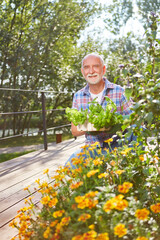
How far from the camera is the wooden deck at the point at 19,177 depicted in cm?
182

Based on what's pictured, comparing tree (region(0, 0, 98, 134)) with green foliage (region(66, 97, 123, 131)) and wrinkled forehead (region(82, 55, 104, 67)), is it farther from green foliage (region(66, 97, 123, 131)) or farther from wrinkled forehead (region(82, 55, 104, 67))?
green foliage (region(66, 97, 123, 131))

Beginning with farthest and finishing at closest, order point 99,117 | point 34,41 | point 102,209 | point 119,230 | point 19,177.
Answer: point 34,41 < point 19,177 < point 99,117 < point 102,209 < point 119,230

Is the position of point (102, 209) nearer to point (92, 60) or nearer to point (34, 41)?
point (92, 60)

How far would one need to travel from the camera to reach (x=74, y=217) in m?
1.15

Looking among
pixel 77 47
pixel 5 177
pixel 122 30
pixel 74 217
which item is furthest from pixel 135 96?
pixel 122 30

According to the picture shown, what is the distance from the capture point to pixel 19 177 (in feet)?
9.09

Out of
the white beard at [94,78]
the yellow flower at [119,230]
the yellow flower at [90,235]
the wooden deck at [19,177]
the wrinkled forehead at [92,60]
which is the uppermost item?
the wrinkled forehead at [92,60]

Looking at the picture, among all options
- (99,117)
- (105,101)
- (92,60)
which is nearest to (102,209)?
(99,117)

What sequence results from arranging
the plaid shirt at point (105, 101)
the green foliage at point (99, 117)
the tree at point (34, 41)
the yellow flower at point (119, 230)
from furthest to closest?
the tree at point (34, 41), the plaid shirt at point (105, 101), the green foliage at point (99, 117), the yellow flower at point (119, 230)

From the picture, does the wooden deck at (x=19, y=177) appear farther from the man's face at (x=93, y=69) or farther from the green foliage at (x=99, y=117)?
the man's face at (x=93, y=69)

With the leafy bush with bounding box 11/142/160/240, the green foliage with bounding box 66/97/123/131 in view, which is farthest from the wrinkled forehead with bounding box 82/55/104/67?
the leafy bush with bounding box 11/142/160/240

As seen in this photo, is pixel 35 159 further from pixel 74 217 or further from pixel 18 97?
pixel 18 97

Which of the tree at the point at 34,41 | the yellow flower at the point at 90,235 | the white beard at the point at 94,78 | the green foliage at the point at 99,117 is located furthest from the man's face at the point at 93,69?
the tree at the point at 34,41

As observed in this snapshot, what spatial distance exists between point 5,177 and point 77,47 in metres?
9.49
